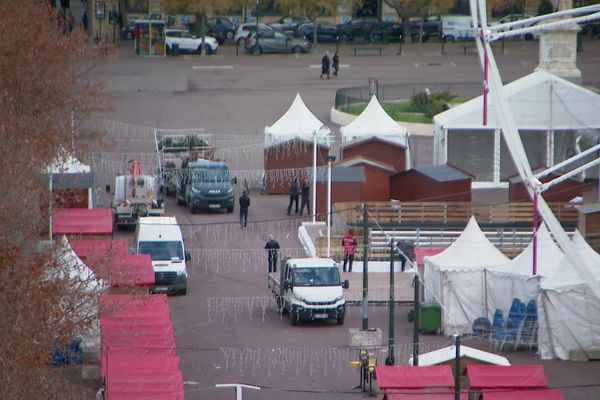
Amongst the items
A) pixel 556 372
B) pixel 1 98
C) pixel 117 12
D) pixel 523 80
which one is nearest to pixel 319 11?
pixel 117 12

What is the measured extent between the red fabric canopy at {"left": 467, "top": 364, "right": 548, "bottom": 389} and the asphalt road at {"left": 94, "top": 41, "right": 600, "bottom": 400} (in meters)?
2.38

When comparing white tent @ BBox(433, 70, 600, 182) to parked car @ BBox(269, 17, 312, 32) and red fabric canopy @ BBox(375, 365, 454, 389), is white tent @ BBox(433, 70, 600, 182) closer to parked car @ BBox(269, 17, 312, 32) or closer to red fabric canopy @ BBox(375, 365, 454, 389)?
red fabric canopy @ BBox(375, 365, 454, 389)

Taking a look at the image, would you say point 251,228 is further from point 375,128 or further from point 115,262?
point 115,262

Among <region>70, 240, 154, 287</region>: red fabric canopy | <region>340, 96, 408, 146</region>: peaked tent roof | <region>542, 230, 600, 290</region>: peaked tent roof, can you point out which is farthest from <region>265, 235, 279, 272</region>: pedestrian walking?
<region>340, 96, 408, 146</region>: peaked tent roof

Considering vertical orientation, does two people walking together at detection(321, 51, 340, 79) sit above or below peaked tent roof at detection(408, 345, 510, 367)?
above

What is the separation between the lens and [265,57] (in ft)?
252

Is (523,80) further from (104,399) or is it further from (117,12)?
(117,12)

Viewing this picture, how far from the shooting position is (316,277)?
113 ft

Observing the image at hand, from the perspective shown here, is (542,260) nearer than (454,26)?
Yes

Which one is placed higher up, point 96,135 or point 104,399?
point 96,135

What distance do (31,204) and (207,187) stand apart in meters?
16.6

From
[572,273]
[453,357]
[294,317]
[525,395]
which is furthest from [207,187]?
[525,395]

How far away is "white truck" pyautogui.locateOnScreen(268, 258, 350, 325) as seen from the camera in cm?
3378

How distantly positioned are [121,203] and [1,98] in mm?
8151
